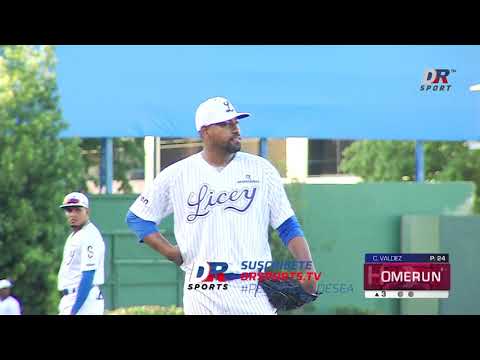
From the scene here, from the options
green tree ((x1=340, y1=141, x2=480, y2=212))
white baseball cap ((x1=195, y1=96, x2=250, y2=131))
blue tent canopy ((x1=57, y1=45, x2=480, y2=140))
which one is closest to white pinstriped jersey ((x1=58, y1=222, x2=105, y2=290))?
blue tent canopy ((x1=57, y1=45, x2=480, y2=140))

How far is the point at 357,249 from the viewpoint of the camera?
25.6ft

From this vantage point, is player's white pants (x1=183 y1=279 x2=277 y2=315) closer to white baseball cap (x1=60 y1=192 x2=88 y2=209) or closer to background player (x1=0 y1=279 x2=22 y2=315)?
white baseball cap (x1=60 y1=192 x2=88 y2=209)

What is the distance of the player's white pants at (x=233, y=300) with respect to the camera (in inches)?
271

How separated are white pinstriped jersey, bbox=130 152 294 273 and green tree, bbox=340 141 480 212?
1.70m

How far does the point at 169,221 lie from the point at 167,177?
28 centimetres

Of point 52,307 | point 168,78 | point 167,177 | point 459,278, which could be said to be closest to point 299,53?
point 168,78

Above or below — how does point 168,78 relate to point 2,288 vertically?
above

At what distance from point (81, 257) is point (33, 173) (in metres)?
0.73

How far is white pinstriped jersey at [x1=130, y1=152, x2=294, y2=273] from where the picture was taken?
6.86 m

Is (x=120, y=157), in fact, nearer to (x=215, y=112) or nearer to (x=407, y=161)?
(x=215, y=112)

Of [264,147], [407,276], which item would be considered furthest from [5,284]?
[407,276]

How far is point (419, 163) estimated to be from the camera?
8.64 m

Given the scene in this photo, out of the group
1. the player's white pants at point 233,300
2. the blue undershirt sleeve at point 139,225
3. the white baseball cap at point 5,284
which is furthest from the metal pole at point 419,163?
the white baseball cap at point 5,284
